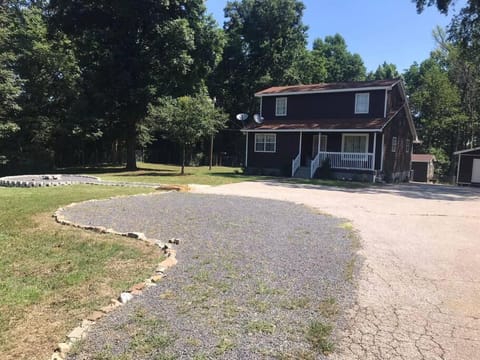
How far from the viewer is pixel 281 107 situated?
88.4 feet

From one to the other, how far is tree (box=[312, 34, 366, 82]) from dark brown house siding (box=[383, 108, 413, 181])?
77.5 feet

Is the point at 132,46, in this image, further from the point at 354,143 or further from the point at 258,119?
the point at 354,143

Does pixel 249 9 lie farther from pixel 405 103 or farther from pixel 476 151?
pixel 476 151

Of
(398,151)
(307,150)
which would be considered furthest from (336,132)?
(398,151)

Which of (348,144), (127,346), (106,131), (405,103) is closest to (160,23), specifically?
(106,131)

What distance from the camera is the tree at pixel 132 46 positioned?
921 inches

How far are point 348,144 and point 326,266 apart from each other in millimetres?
20108

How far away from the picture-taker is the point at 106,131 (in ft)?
94.9

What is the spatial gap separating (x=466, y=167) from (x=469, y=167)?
188 millimetres

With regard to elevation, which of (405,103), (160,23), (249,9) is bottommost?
(405,103)

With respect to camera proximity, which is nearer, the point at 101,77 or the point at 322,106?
the point at 101,77

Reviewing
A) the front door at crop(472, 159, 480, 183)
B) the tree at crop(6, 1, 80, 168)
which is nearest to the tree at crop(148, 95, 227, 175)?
the tree at crop(6, 1, 80, 168)

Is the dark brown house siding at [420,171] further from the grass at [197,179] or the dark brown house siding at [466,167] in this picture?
the grass at [197,179]

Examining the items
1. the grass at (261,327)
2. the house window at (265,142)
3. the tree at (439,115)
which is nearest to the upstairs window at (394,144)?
the house window at (265,142)
